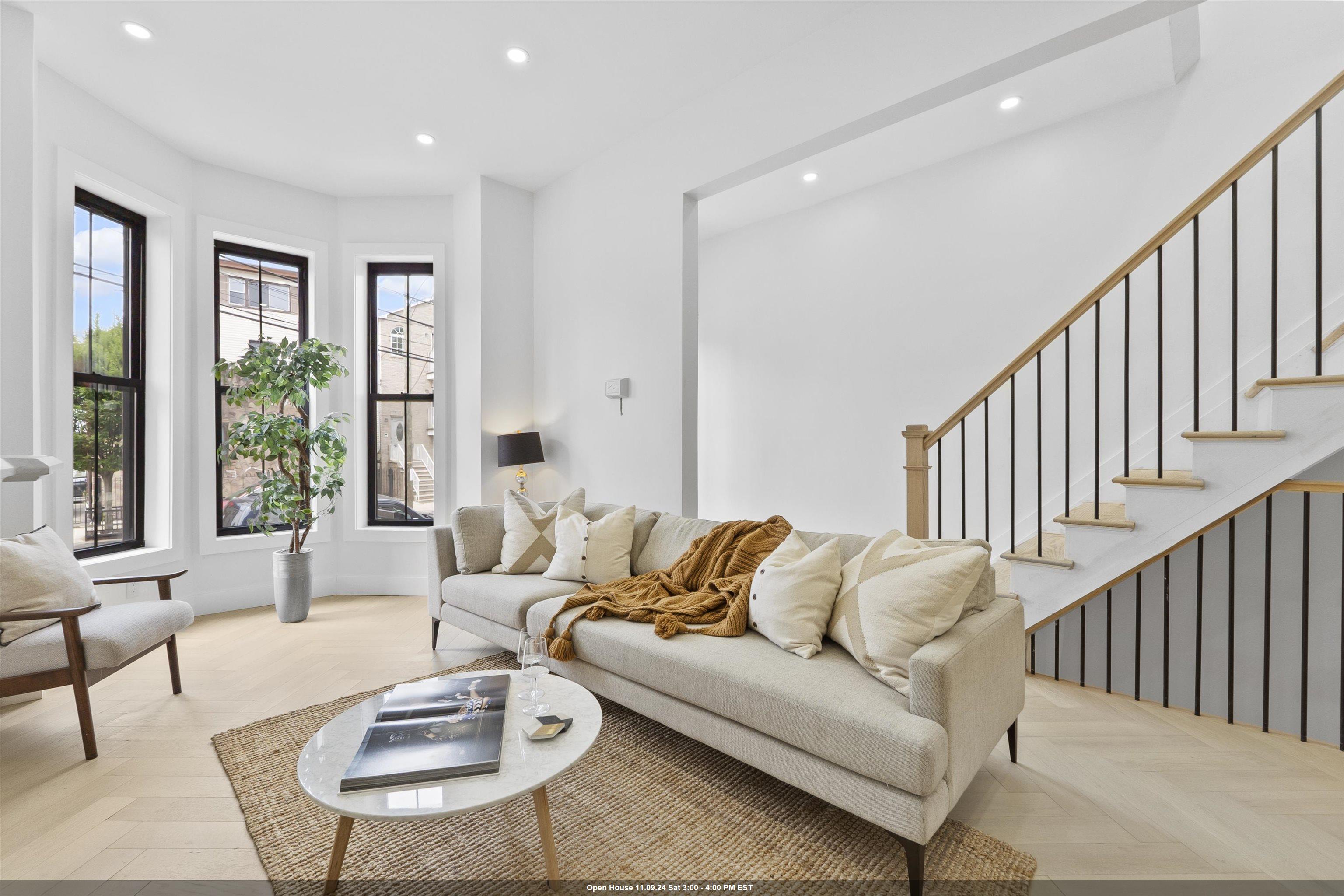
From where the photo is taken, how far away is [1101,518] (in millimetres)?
2924

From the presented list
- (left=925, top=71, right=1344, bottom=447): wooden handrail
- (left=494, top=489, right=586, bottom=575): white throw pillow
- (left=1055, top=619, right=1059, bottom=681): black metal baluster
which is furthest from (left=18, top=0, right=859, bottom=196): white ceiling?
(left=1055, top=619, right=1059, bottom=681): black metal baluster

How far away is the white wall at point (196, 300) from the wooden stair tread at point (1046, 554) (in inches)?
152

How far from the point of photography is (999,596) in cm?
216

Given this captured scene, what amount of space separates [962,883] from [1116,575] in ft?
5.84

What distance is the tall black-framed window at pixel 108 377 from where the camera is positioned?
360cm

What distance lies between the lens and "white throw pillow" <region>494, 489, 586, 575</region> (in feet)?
11.0

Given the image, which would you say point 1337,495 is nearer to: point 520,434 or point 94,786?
point 520,434

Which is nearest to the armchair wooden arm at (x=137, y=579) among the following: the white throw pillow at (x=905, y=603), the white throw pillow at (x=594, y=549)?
the white throw pillow at (x=594, y=549)

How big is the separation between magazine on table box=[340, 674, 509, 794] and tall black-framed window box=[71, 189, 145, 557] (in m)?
3.11

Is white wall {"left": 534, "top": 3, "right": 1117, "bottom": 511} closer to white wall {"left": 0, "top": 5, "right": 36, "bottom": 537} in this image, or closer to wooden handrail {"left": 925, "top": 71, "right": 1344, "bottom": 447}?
wooden handrail {"left": 925, "top": 71, "right": 1344, "bottom": 447}

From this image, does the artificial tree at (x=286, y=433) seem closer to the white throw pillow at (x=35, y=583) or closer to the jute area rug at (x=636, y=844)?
the white throw pillow at (x=35, y=583)

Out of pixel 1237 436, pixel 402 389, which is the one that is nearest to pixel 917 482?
pixel 1237 436

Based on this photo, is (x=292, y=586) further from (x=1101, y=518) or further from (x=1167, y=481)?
(x=1167, y=481)

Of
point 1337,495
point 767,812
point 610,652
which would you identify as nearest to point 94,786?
point 610,652
